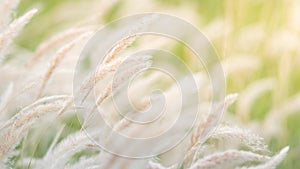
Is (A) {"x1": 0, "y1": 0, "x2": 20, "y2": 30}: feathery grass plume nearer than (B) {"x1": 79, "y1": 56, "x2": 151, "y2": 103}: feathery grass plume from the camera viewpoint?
No

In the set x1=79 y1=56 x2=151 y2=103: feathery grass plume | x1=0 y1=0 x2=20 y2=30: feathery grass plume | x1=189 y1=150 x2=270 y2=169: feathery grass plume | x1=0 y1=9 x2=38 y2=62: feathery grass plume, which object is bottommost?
x1=189 y1=150 x2=270 y2=169: feathery grass plume

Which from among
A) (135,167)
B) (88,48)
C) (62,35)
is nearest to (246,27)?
(88,48)

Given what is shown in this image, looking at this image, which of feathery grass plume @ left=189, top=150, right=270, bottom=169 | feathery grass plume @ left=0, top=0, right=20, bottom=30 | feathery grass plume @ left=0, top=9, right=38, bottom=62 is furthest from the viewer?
feathery grass plume @ left=0, top=0, right=20, bottom=30

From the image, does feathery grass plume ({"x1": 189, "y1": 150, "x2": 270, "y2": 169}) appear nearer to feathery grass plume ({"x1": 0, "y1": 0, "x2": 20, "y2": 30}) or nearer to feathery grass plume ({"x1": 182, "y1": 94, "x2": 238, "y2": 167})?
feathery grass plume ({"x1": 182, "y1": 94, "x2": 238, "y2": 167})

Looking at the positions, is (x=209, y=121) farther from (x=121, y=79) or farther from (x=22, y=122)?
(x=22, y=122)

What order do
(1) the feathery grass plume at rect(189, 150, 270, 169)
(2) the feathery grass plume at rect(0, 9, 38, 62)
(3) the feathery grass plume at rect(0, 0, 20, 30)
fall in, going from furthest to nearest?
(3) the feathery grass plume at rect(0, 0, 20, 30)
(2) the feathery grass plume at rect(0, 9, 38, 62)
(1) the feathery grass plume at rect(189, 150, 270, 169)

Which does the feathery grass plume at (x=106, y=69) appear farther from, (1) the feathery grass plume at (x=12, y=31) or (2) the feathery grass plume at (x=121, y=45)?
(1) the feathery grass plume at (x=12, y=31)

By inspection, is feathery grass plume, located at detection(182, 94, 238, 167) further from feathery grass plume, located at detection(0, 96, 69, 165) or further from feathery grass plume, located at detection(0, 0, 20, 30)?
feathery grass plume, located at detection(0, 0, 20, 30)

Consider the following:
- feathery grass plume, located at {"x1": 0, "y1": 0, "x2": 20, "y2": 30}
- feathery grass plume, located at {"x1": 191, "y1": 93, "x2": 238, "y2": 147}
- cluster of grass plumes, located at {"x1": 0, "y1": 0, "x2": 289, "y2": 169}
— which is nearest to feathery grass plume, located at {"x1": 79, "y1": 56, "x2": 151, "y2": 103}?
cluster of grass plumes, located at {"x1": 0, "y1": 0, "x2": 289, "y2": 169}

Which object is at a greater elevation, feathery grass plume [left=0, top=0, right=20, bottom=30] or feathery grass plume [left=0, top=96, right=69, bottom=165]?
feathery grass plume [left=0, top=0, right=20, bottom=30]

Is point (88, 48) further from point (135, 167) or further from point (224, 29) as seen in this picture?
point (135, 167)

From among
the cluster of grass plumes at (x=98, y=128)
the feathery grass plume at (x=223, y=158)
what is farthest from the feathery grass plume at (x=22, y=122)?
the feathery grass plume at (x=223, y=158)
